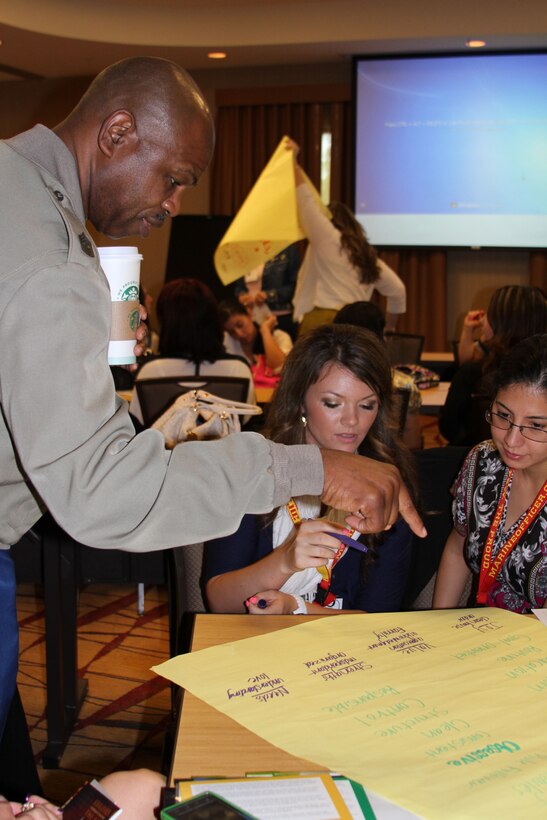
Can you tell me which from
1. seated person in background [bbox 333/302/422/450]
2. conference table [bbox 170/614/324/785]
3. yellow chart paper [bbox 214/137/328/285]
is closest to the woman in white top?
yellow chart paper [bbox 214/137/328/285]

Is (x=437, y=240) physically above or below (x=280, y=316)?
above

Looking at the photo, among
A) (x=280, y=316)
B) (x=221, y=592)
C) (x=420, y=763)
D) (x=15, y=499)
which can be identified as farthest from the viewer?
(x=280, y=316)

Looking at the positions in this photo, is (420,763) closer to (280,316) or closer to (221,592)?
(221,592)

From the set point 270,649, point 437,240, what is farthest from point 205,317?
point 437,240

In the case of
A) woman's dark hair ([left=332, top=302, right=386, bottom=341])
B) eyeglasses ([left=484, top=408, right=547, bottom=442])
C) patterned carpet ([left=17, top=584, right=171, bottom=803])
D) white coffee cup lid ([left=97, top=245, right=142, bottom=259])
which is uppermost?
white coffee cup lid ([left=97, top=245, right=142, bottom=259])

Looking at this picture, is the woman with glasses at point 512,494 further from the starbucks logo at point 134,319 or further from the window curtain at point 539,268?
the window curtain at point 539,268

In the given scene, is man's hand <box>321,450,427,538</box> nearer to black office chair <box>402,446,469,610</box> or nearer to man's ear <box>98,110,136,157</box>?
man's ear <box>98,110,136,157</box>

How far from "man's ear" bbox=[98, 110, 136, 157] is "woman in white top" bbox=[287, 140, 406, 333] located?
3.69 m

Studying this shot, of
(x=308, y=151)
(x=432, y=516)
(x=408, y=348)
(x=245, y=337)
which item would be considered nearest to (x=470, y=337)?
(x=408, y=348)

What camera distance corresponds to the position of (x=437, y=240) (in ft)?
27.8

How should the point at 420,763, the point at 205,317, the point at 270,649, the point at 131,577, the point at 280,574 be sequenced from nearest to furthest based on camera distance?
A: the point at 420,763, the point at 270,649, the point at 280,574, the point at 131,577, the point at 205,317

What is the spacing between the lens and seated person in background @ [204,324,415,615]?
72.0 inches

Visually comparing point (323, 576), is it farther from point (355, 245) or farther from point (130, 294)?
point (355, 245)

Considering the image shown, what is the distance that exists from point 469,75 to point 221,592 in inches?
287
